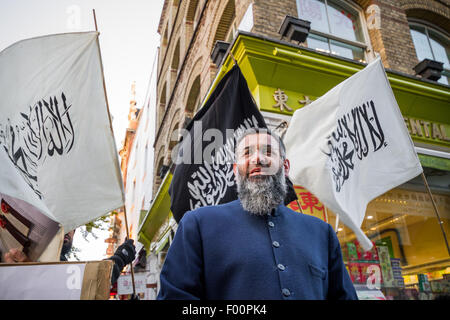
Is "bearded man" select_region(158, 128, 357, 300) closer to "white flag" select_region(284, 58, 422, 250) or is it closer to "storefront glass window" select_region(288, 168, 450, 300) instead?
"white flag" select_region(284, 58, 422, 250)

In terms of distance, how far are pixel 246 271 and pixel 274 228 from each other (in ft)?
1.04

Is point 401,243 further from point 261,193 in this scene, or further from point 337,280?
point 261,193

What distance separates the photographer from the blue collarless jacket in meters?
1.41

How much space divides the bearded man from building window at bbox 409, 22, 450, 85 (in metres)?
7.70

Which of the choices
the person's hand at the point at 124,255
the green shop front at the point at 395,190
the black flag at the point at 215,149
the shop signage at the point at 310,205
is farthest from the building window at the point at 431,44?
the person's hand at the point at 124,255

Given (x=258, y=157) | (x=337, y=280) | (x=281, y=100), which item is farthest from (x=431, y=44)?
(x=337, y=280)

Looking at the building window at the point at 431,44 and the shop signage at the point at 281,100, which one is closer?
the shop signage at the point at 281,100

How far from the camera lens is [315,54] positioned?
5.02 m

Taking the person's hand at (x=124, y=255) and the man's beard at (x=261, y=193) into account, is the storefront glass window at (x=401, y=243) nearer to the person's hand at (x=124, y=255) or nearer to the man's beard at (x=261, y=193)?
the person's hand at (x=124, y=255)

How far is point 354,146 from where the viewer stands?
2.78 metres

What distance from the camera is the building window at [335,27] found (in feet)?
21.0

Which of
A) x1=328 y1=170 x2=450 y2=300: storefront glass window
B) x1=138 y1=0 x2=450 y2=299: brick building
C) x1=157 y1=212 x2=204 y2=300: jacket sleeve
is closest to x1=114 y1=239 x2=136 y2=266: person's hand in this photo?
x1=157 y1=212 x2=204 y2=300: jacket sleeve

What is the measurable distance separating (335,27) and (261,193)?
6.46 m
